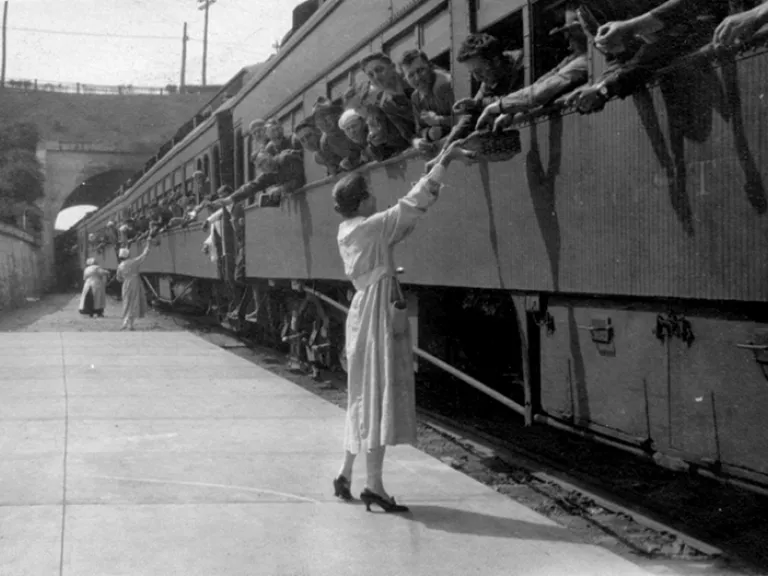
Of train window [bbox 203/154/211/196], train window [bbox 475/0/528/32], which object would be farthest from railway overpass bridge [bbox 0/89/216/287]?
train window [bbox 475/0/528/32]

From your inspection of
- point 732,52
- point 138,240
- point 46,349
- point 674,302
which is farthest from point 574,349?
point 138,240

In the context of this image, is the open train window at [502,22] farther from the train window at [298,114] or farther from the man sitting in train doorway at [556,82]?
the train window at [298,114]

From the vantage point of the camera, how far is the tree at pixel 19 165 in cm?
5341

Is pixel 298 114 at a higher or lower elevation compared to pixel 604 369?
higher

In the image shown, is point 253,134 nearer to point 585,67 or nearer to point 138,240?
point 585,67

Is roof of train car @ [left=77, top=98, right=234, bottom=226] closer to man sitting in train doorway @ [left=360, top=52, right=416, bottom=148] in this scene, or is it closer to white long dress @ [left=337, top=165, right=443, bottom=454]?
man sitting in train doorway @ [left=360, top=52, right=416, bottom=148]

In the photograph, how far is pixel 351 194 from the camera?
4.59 metres

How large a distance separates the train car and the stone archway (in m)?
52.6

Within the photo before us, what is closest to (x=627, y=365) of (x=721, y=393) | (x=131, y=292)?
(x=721, y=393)

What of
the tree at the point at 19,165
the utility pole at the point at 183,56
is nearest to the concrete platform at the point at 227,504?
the tree at the point at 19,165

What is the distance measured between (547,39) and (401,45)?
5.80 ft

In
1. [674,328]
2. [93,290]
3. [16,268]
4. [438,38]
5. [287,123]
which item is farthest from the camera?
[16,268]

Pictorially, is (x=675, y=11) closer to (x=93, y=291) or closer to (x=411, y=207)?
(x=411, y=207)

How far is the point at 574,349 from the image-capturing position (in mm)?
4887
